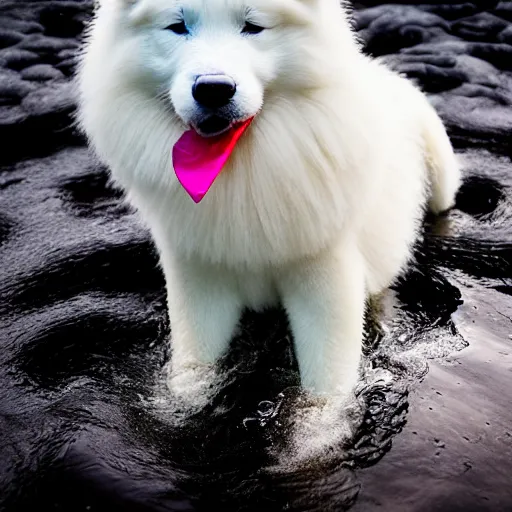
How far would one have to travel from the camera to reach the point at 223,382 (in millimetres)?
3303

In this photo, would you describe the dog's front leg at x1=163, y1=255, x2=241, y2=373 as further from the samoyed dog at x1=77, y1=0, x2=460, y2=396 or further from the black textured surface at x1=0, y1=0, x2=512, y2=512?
the black textured surface at x1=0, y1=0, x2=512, y2=512

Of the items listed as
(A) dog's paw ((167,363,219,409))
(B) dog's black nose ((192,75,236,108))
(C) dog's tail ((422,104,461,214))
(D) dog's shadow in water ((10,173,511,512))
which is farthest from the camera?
(C) dog's tail ((422,104,461,214))

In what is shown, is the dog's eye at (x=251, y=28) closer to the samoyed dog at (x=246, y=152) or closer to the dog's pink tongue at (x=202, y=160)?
the samoyed dog at (x=246, y=152)

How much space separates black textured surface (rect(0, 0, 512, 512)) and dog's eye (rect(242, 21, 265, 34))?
1430 millimetres

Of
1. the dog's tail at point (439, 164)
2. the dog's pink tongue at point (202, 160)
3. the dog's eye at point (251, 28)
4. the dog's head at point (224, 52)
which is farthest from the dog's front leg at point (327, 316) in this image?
the dog's tail at point (439, 164)

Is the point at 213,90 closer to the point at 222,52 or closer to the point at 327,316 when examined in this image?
the point at 222,52

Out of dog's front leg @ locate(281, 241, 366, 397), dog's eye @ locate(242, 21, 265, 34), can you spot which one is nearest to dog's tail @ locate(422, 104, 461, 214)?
dog's front leg @ locate(281, 241, 366, 397)

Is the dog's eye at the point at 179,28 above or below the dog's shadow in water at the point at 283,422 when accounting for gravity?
above

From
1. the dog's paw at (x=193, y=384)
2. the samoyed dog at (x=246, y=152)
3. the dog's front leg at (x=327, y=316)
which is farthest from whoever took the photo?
the dog's paw at (x=193, y=384)

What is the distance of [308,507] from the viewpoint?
2650 millimetres

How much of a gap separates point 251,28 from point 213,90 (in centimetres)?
32

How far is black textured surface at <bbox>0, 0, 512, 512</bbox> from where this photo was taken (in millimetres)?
2754

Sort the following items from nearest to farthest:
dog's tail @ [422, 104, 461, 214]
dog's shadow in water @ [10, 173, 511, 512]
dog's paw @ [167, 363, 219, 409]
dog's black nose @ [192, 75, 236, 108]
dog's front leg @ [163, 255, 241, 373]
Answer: dog's black nose @ [192, 75, 236, 108]
dog's shadow in water @ [10, 173, 511, 512]
dog's front leg @ [163, 255, 241, 373]
dog's paw @ [167, 363, 219, 409]
dog's tail @ [422, 104, 461, 214]

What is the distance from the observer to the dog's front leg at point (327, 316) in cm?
291
